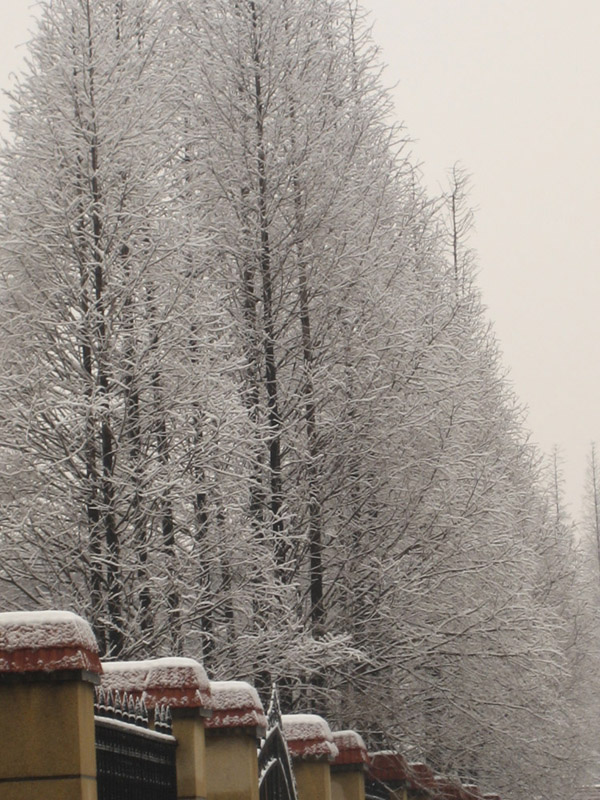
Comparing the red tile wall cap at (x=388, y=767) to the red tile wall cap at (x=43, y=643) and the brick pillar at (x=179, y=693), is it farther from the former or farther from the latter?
the red tile wall cap at (x=43, y=643)

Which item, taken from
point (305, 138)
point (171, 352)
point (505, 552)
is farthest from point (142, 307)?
point (505, 552)

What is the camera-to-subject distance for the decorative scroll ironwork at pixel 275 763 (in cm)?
831

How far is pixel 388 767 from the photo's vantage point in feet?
46.7

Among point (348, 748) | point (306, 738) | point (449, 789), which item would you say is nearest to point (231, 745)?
point (306, 738)

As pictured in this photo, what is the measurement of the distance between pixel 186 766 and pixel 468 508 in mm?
9712

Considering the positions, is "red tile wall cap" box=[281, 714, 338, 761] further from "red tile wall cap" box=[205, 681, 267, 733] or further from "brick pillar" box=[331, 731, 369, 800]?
"red tile wall cap" box=[205, 681, 267, 733]

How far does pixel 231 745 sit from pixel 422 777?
8117 millimetres

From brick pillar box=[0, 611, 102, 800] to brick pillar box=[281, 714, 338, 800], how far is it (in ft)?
16.5

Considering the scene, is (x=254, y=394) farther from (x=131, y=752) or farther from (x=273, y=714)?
(x=131, y=752)

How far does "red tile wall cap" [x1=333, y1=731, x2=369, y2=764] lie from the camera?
37.2 feet

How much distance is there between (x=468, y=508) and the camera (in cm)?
1622

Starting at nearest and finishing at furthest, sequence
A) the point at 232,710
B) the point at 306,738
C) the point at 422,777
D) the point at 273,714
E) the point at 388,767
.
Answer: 1. the point at 232,710
2. the point at 273,714
3. the point at 306,738
4. the point at 388,767
5. the point at 422,777

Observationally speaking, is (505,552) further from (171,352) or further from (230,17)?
(230,17)

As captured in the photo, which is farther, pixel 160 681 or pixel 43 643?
pixel 160 681
